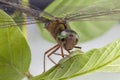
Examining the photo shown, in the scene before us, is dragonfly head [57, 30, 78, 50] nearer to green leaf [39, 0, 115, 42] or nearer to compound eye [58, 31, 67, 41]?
compound eye [58, 31, 67, 41]

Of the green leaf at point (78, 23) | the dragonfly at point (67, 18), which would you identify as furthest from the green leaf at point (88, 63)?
the green leaf at point (78, 23)

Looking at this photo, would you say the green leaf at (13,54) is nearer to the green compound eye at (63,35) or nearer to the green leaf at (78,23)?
the green compound eye at (63,35)

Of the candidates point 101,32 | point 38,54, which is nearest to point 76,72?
point 101,32

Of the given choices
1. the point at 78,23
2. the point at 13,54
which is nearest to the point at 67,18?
→ the point at 78,23

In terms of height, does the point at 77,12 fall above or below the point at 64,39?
above

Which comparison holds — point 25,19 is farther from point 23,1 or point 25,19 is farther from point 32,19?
point 23,1
